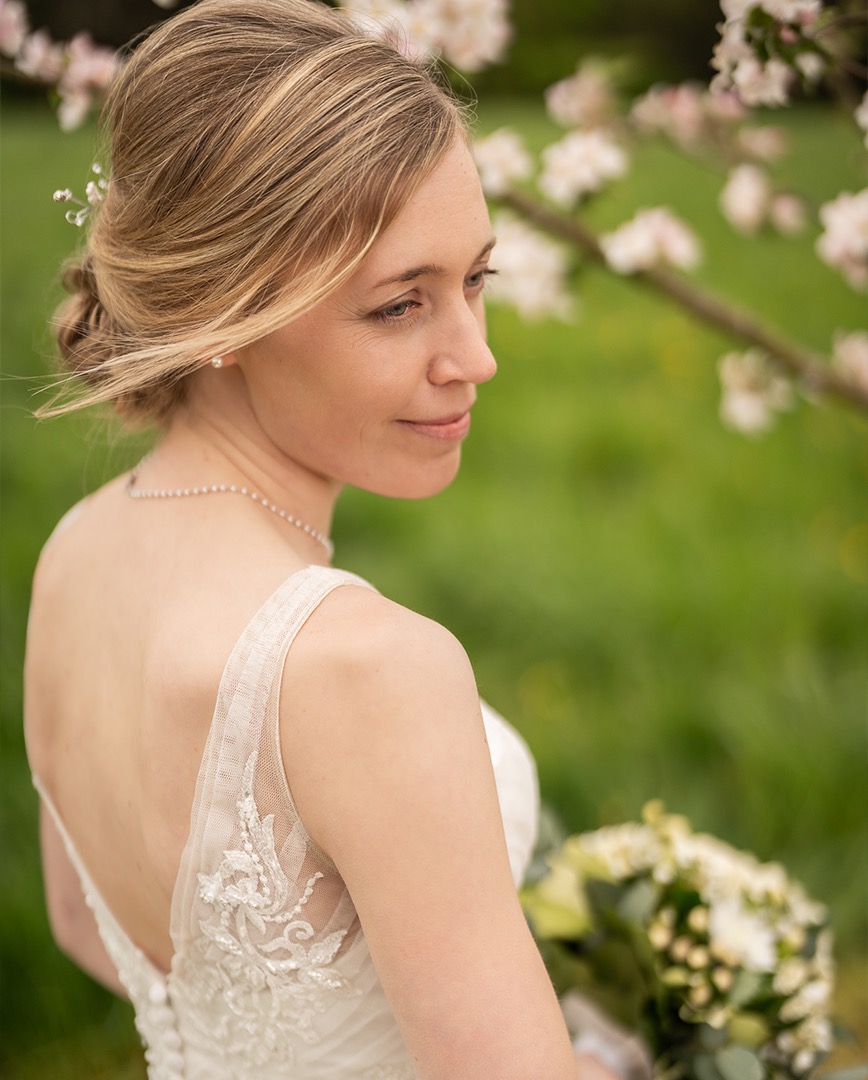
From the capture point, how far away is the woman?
3.96ft

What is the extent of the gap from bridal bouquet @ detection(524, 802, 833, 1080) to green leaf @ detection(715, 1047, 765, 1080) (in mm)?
16

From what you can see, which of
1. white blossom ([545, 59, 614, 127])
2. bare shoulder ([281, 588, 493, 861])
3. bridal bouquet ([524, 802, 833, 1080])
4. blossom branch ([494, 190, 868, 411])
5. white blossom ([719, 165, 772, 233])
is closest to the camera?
bare shoulder ([281, 588, 493, 861])

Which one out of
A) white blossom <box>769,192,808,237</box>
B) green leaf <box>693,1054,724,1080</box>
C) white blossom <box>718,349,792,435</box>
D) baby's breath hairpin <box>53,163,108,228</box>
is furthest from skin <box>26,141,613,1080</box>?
white blossom <box>769,192,808,237</box>

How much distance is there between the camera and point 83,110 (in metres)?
2.30

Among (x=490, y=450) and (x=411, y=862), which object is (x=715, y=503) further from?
→ (x=411, y=862)

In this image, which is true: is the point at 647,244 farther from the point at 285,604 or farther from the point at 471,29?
the point at 285,604

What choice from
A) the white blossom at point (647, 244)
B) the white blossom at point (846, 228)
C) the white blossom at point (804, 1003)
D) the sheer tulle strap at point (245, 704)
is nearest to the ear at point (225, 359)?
the sheer tulle strap at point (245, 704)

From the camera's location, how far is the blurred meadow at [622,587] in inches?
119

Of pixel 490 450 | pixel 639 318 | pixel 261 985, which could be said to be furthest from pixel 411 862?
pixel 639 318

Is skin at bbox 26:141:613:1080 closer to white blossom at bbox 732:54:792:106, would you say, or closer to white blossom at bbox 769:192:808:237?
white blossom at bbox 732:54:792:106

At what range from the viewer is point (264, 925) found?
1394 millimetres

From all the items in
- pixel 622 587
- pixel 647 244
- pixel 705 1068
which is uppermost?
pixel 647 244

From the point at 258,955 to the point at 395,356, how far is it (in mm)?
778

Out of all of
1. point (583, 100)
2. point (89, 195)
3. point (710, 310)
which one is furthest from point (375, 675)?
point (583, 100)
